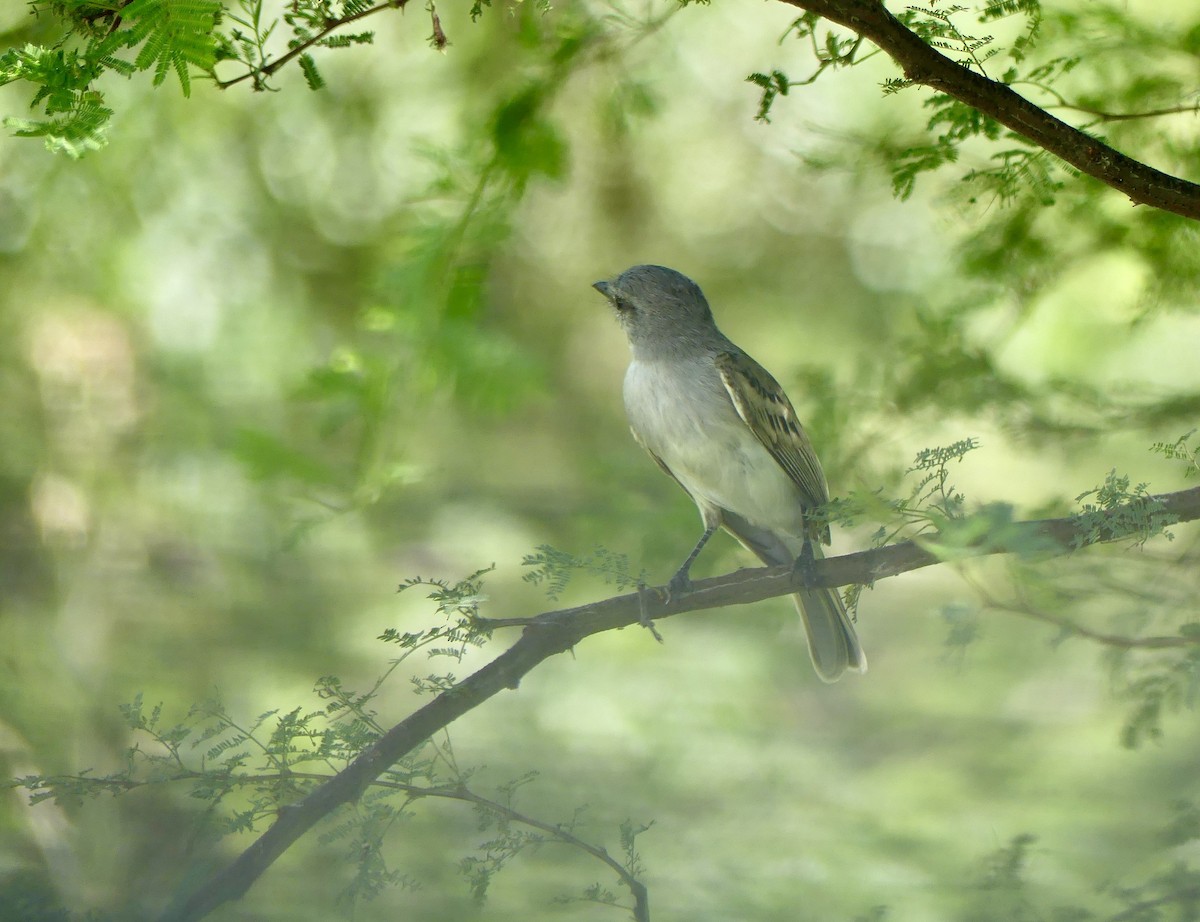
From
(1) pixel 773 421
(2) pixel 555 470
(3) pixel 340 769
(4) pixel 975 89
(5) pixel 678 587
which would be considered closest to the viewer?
(4) pixel 975 89

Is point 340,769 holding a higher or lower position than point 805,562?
lower

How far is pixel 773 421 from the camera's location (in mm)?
1096

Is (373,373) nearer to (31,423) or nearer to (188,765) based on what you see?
(188,765)

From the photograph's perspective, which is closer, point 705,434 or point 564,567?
point 564,567

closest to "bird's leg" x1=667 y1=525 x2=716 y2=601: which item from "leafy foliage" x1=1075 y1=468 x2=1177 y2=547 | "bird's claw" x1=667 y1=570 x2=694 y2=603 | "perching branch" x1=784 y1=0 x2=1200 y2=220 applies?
"bird's claw" x1=667 y1=570 x2=694 y2=603

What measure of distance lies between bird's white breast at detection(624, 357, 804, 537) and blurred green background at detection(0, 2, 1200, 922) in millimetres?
98

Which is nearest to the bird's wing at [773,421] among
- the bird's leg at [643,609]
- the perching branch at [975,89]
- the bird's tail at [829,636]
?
the bird's tail at [829,636]

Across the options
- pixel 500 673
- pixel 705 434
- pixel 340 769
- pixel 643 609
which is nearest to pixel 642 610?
pixel 643 609

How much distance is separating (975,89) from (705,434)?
569 mm

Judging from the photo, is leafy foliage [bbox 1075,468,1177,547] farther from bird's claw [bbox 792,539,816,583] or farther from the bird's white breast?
the bird's white breast

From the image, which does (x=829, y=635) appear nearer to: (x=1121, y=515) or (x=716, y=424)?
(x=716, y=424)

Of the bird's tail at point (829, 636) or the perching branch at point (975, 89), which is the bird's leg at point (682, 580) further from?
the perching branch at point (975, 89)

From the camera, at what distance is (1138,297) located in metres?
1.04

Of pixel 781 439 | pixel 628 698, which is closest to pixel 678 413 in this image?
pixel 781 439
